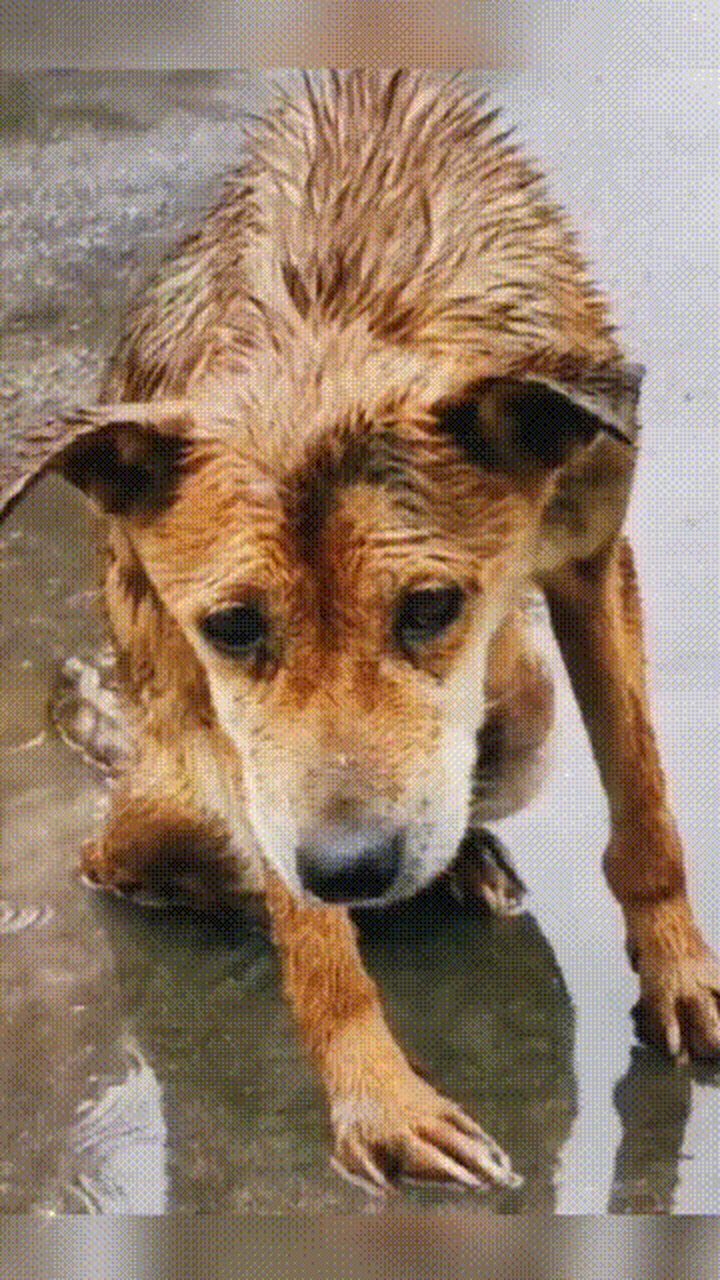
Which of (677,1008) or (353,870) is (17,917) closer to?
(353,870)

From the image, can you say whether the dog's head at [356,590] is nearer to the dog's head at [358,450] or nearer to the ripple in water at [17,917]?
the dog's head at [358,450]

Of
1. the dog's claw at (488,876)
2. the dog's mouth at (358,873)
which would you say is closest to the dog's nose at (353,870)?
the dog's mouth at (358,873)

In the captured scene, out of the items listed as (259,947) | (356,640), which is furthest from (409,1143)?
(356,640)

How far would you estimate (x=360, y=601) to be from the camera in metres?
2.36

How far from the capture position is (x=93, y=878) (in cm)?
265

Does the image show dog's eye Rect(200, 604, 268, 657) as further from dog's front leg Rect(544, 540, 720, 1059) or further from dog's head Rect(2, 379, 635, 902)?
dog's front leg Rect(544, 540, 720, 1059)

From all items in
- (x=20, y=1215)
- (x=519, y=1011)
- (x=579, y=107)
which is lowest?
(x=20, y=1215)

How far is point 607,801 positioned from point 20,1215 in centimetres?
84

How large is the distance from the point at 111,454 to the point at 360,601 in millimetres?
338

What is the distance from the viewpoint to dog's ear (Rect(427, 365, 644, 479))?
2.36m

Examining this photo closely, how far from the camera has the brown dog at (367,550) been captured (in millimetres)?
2369

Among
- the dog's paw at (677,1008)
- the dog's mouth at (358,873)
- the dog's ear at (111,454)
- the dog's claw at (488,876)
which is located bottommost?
the dog's paw at (677,1008)

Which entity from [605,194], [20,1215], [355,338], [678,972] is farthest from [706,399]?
[20,1215]

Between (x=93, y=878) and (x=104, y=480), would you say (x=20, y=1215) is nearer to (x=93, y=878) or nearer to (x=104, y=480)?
(x=93, y=878)
